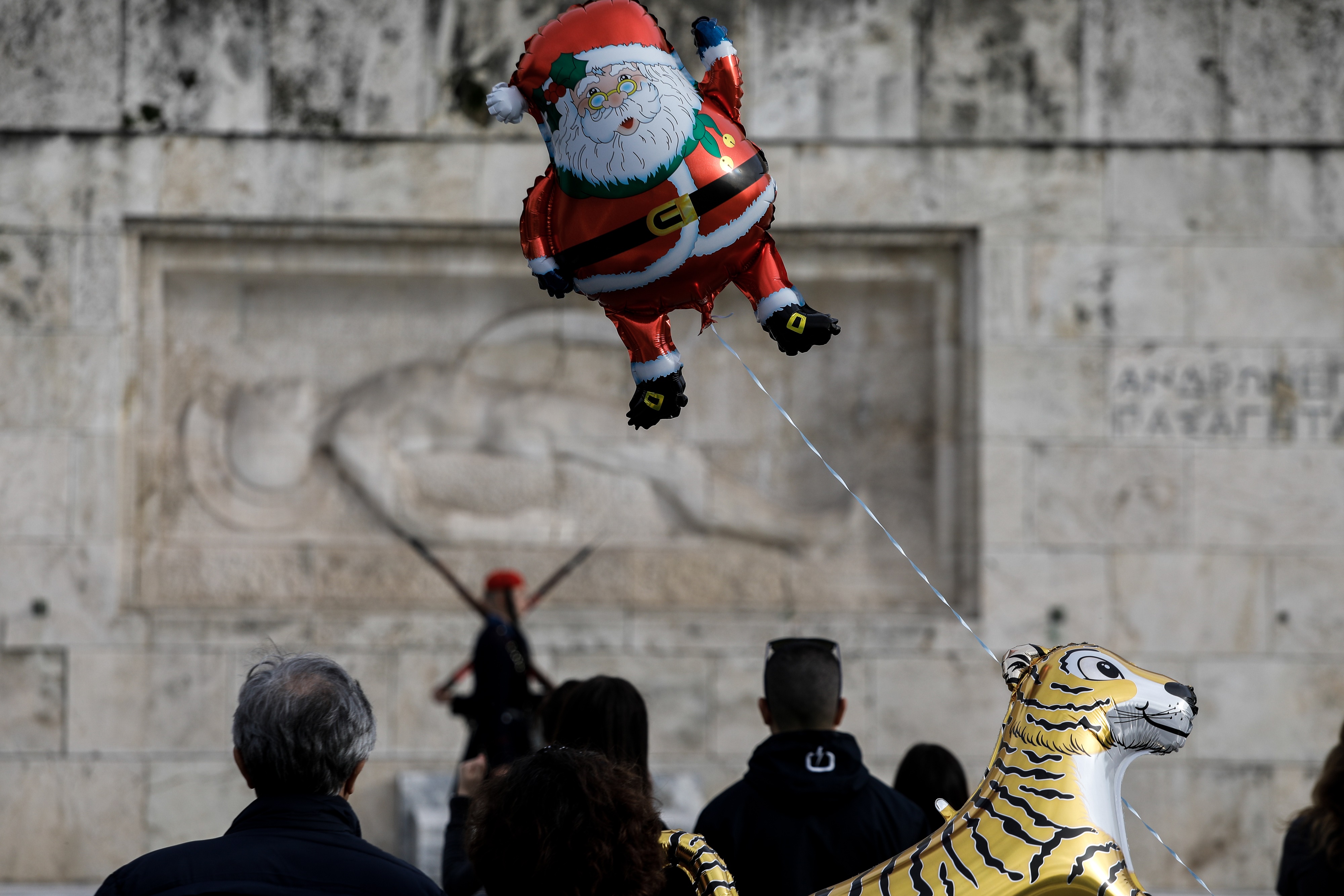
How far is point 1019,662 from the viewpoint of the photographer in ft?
8.00

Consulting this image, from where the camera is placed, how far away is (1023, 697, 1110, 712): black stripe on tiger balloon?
2268 mm

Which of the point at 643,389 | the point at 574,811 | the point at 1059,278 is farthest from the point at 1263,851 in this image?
the point at 574,811

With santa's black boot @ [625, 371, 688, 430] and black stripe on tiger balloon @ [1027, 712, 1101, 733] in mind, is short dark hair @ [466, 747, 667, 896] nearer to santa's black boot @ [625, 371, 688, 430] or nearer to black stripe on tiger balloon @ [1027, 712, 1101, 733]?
black stripe on tiger balloon @ [1027, 712, 1101, 733]

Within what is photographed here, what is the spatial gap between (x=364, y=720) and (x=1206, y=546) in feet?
20.6

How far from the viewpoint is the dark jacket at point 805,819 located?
2973 millimetres

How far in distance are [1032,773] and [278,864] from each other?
1.19m

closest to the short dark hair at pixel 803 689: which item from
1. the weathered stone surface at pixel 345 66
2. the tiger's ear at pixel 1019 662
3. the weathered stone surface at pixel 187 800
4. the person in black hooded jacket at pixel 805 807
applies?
the person in black hooded jacket at pixel 805 807

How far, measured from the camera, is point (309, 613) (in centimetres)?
769

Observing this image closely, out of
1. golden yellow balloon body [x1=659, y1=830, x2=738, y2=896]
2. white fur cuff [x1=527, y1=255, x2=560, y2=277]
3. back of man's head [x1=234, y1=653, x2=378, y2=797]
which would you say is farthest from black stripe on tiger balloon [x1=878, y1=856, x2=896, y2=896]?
white fur cuff [x1=527, y1=255, x2=560, y2=277]

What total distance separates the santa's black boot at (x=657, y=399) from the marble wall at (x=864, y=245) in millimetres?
4729

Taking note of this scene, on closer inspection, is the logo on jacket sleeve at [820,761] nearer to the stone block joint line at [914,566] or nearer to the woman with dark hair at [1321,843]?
the stone block joint line at [914,566]

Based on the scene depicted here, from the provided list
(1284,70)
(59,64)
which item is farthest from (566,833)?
(1284,70)

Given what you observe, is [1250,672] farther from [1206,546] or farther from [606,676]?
[606,676]

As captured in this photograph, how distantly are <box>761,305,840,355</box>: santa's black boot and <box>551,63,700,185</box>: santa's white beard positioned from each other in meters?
0.42
